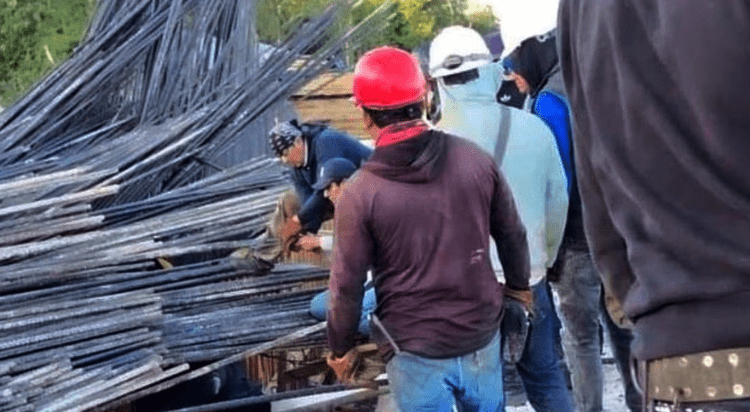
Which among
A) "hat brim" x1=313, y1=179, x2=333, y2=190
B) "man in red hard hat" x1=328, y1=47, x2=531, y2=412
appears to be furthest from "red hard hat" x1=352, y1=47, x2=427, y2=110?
"hat brim" x1=313, y1=179, x2=333, y2=190

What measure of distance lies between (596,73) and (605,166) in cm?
15

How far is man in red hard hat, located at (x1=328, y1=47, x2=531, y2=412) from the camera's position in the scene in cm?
404

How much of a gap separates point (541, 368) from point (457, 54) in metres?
1.25

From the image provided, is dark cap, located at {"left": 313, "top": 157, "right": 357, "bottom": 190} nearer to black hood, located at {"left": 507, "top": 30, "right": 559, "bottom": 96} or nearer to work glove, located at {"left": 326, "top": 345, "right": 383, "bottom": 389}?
black hood, located at {"left": 507, "top": 30, "right": 559, "bottom": 96}

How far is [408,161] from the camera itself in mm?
4047

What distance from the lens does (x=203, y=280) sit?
563 cm

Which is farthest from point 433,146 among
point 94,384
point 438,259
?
point 94,384

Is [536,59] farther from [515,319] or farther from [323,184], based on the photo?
[515,319]

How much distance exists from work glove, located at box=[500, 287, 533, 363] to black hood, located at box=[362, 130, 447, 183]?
59 centimetres

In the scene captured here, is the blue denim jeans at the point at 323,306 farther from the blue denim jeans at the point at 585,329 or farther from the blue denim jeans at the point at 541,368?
the blue denim jeans at the point at 585,329

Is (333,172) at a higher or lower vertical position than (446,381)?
higher

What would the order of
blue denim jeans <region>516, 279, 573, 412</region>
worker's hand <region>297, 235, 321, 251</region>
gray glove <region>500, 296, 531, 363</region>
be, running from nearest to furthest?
gray glove <region>500, 296, 531, 363</region> < blue denim jeans <region>516, 279, 573, 412</region> < worker's hand <region>297, 235, 321, 251</region>

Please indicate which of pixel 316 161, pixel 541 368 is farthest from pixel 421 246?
pixel 316 161

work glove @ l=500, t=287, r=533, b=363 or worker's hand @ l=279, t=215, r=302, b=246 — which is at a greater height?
worker's hand @ l=279, t=215, r=302, b=246
